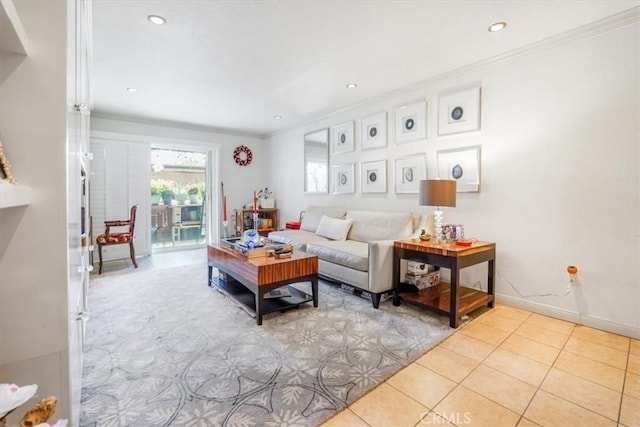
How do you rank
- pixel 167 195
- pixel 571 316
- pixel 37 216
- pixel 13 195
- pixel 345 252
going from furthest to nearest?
pixel 167 195
pixel 345 252
pixel 571 316
pixel 37 216
pixel 13 195

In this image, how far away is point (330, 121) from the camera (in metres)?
4.69

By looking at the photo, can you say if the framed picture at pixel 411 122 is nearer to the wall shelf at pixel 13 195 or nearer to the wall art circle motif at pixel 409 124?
the wall art circle motif at pixel 409 124

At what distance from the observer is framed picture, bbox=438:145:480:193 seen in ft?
9.73

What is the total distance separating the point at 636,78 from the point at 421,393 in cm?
267

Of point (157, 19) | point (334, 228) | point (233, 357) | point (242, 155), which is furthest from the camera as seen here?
point (242, 155)

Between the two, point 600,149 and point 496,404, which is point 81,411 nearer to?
point 496,404

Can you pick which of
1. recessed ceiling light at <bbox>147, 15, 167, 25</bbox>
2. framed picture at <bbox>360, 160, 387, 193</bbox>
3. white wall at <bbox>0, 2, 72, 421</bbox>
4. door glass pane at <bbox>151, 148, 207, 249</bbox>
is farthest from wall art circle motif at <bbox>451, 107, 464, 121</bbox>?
door glass pane at <bbox>151, 148, 207, 249</bbox>

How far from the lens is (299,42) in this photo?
8.23ft

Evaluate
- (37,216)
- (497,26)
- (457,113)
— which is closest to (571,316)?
(457,113)

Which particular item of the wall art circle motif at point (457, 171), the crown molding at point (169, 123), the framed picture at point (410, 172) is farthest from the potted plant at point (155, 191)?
the wall art circle motif at point (457, 171)

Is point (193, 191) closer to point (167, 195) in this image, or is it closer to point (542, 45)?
point (167, 195)

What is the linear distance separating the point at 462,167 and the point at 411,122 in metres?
0.85

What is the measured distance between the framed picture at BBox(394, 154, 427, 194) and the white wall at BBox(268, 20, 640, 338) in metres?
0.31

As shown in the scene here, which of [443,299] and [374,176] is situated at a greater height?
[374,176]
